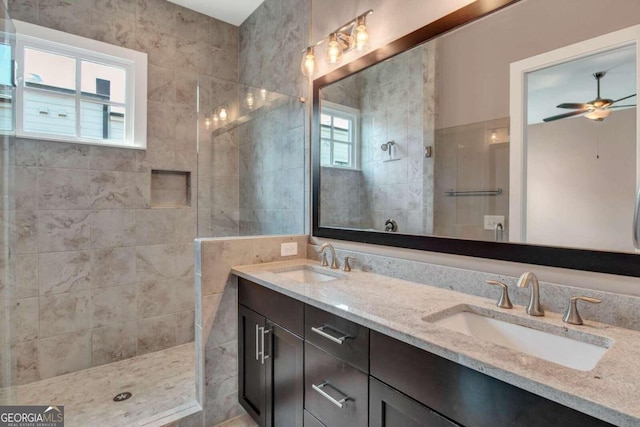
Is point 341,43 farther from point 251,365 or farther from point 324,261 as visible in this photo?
point 251,365

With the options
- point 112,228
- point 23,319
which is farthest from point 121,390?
point 112,228

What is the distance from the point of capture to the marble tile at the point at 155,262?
262 cm

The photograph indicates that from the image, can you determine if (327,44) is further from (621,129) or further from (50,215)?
(50,215)

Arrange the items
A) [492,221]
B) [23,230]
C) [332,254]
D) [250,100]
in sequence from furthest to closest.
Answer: [250,100], [23,230], [332,254], [492,221]

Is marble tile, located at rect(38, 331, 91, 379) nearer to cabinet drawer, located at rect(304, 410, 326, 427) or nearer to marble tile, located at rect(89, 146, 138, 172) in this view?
marble tile, located at rect(89, 146, 138, 172)

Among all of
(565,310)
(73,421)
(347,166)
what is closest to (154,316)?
(73,421)

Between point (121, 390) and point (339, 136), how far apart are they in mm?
2191

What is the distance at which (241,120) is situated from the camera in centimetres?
262

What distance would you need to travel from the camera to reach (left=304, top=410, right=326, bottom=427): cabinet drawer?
127 centimetres

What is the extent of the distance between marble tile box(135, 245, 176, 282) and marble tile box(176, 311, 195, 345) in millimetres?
374

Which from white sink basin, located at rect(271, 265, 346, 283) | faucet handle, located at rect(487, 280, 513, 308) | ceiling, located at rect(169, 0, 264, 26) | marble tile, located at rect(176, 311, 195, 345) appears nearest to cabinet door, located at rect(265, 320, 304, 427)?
white sink basin, located at rect(271, 265, 346, 283)

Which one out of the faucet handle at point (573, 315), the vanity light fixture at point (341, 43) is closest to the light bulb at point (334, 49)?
the vanity light fixture at point (341, 43)

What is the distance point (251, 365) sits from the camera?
68.0 inches

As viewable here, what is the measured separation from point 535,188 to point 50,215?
9.58 ft
